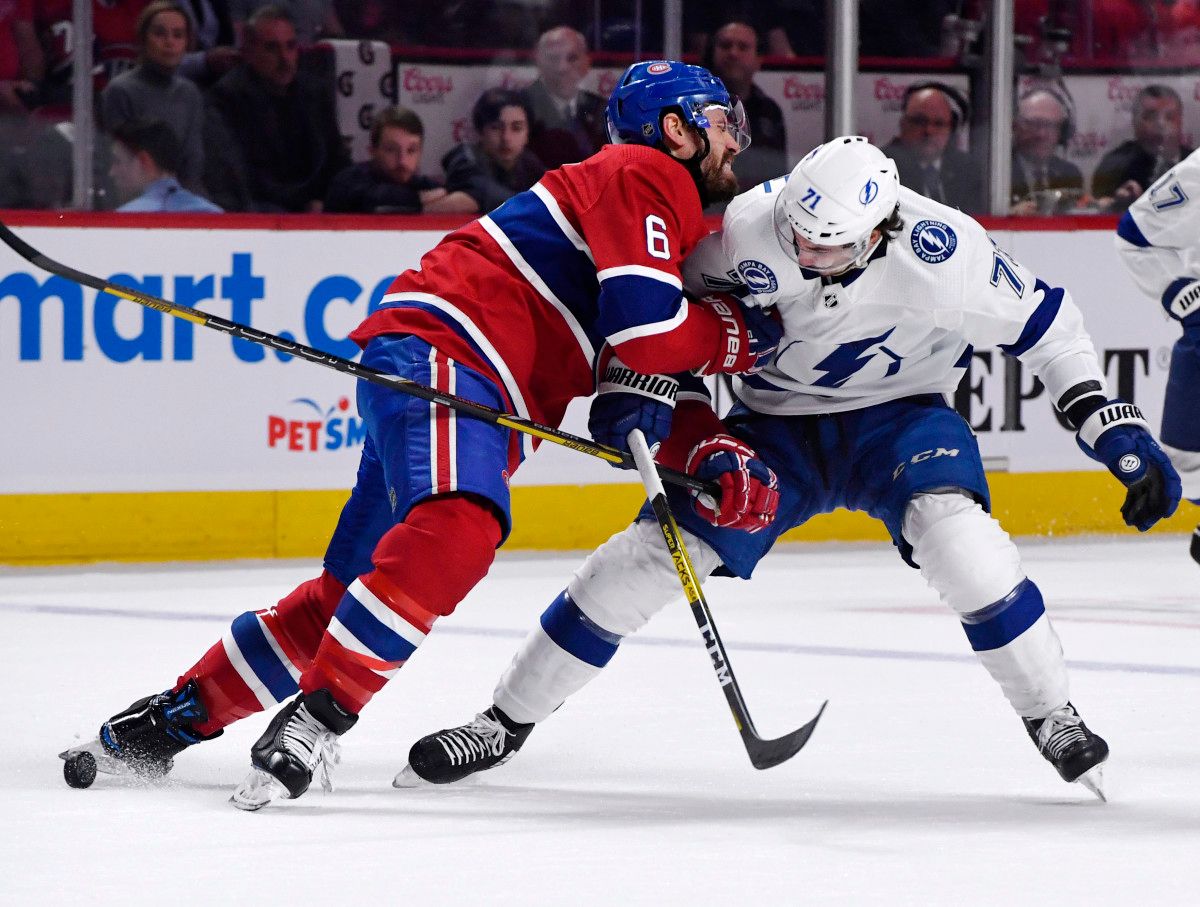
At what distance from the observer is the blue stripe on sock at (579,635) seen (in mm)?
2963

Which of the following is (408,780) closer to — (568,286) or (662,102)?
(568,286)

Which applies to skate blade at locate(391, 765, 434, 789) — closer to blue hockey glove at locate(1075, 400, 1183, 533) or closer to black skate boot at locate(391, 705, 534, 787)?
black skate boot at locate(391, 705, 534, 787)

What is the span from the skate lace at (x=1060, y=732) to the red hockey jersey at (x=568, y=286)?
0.69 metres

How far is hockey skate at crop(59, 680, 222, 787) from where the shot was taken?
2.95 meters

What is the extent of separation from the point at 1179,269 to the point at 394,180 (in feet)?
7.53

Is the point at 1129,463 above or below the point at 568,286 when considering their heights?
below

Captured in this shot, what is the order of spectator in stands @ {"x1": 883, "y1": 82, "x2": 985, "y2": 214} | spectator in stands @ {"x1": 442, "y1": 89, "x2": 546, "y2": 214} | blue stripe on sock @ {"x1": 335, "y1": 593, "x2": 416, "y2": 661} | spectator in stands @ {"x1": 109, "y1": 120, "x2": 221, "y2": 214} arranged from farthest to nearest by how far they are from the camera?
spectator in stands @ {"x1": 883, "y1": 82, "x2": 985, "y2": 214} → spectator in stands @ {"x1": 442, "y1": 89, "x2": 546, "y2": 214} → spectator in stands @ {"x1": 109, "y1": 120, "x2": 221, "y2": 214} → blue stripe on sock @ {"x1": 335, "y1": 593, "x2": 416, "y2": 661}

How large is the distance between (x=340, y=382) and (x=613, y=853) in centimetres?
326

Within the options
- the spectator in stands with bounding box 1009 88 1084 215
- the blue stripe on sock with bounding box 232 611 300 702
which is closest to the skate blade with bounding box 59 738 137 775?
the blue stripe on sock with bounding box 232 611 300 702

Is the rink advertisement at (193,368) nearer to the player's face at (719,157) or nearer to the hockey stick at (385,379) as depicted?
the hockey stick at (385,379)

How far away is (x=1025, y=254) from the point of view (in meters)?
6.23

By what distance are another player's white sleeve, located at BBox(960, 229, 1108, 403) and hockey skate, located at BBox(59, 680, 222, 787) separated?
1.24m

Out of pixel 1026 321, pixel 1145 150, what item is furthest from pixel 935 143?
pixel 1026 321

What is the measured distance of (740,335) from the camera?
2.87m
